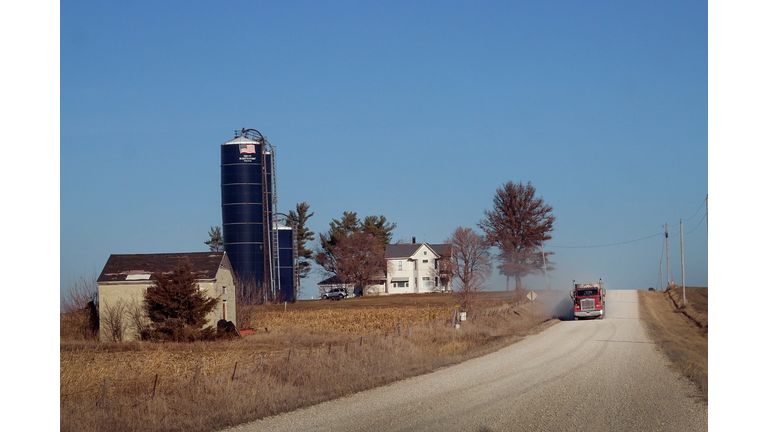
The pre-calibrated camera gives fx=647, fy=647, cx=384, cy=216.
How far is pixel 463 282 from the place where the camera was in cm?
4753

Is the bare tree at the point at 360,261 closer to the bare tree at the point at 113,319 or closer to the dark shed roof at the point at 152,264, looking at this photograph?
the dark shed roof at the point at 152,264

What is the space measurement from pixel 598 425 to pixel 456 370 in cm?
914

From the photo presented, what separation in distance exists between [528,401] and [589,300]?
3350cm

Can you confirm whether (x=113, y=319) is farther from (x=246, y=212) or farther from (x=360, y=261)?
(x=360, y=261)

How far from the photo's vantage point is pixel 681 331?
3456 centimetres

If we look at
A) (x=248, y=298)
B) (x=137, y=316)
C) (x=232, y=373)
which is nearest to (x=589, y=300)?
(x=248, y=298)

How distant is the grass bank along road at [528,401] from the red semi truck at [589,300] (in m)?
22.4

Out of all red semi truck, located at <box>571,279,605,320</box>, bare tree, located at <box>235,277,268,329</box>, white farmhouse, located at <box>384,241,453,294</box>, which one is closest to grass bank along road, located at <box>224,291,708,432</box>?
red semi truck, located at <box>571,279,605,320</box>

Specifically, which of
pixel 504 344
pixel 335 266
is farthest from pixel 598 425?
pixel 335 266

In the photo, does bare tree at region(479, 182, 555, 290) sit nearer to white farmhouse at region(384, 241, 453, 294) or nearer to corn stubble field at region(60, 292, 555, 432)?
white farmhouse at region(384, 241, 453, 294)

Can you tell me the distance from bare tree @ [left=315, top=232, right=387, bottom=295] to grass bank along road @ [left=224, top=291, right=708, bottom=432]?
7469 cm

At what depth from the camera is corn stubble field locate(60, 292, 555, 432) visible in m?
13.9

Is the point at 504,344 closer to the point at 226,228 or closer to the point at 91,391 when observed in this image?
the point at 91,391

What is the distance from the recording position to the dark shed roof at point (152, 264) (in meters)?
44.6
